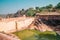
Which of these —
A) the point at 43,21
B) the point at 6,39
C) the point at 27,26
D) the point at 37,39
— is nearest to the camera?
the point at 6,39

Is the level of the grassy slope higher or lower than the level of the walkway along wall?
lower

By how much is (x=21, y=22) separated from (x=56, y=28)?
16.0ft

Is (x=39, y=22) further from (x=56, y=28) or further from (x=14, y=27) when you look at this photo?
(x=14, y=27)

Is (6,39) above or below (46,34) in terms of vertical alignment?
above

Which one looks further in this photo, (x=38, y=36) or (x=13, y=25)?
(x=13, y=25)

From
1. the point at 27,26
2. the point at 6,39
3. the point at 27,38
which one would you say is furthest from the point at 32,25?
the point at 6,39

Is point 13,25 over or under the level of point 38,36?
over

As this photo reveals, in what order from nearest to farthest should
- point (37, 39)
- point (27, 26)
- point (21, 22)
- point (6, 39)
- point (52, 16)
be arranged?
1. point (6, 39)
2. point (37, 39)
3. point (21, 22)
4. point (27, 26)
5. point (52, 16)

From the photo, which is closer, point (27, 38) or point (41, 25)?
point (27, 38)

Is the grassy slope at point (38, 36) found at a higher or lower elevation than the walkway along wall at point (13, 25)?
lower

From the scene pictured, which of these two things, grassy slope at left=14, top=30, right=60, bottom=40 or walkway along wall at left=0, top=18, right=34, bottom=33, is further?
walkway along wall at left=0, top=18, right=34, bottom=33

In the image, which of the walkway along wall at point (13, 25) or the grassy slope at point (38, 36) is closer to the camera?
the grassy slope at point (38, 36)

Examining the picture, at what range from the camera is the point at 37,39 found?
18.7 m

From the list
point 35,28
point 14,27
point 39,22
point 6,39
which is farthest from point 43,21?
point 6,39
